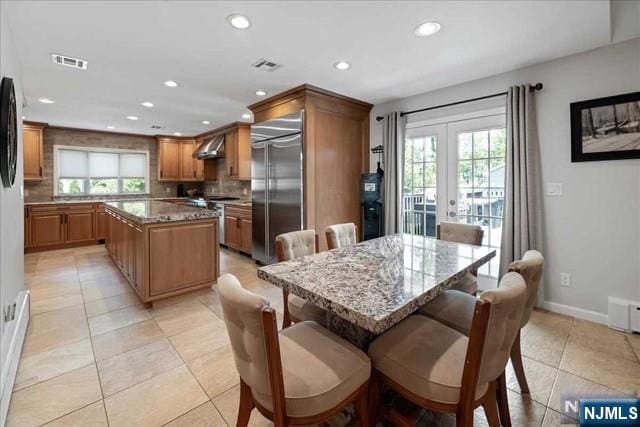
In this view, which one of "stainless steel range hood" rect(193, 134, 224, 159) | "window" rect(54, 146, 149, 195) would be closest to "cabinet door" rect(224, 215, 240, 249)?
"stainless steel range hood" rect(193, 134, 224, 159)

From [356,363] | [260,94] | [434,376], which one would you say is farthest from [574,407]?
[260,94]

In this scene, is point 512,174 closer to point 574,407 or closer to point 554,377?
point 554,377

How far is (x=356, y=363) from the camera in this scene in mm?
1222

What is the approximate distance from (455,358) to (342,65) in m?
2.76

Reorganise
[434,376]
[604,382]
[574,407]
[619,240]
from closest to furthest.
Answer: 1. [434,376]
2. [574,407]
3. [604,382]
4. [619,240]

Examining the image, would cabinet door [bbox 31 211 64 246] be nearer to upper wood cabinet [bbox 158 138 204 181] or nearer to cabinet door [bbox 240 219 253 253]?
upper wood cabinet [bbox 158 138 204 181]

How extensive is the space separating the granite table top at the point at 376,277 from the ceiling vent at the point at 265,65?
2034mm

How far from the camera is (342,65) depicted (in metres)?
3.02

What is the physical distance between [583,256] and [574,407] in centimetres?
166

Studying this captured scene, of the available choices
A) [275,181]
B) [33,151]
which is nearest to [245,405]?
[275,181]

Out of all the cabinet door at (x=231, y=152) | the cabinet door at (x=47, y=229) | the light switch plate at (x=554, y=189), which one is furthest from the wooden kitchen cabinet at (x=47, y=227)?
the light switch plate at (x=554, y=189)

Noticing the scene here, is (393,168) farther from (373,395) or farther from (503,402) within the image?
(373,395)

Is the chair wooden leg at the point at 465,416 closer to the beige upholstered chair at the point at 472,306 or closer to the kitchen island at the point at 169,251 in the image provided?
the beige upholstered chair at the point at 472,306

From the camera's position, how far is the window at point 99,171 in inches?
246
